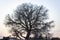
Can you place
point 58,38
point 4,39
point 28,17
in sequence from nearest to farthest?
point 28,17 < point 4,39 < point 58,38

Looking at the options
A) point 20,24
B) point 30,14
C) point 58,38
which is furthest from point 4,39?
point 58,38

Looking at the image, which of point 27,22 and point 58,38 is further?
point 58,38

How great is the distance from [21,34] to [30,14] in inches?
186

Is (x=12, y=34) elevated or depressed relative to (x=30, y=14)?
depressed

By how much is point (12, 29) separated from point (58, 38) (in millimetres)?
13447

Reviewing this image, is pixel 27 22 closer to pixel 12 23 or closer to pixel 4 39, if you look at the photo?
pixel 12 23

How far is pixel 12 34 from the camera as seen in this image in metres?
42.8

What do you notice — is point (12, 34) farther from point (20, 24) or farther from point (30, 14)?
point (30, 14)

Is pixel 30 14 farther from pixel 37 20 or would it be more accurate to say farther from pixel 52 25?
pixel 52 25

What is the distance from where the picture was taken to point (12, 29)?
4222 cm

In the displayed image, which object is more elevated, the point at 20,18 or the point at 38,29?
the point at 20,18

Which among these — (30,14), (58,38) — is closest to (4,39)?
(30,14)

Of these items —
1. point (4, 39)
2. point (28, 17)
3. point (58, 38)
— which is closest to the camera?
point (28, 17)

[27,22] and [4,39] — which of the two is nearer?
[27,22]
